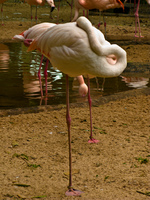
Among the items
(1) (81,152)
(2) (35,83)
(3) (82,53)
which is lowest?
(1) (81,152)

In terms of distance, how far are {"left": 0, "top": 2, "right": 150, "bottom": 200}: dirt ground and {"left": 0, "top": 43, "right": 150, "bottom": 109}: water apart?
49cm

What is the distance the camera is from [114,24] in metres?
14.8

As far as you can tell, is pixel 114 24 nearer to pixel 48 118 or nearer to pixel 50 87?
pixel 50 87

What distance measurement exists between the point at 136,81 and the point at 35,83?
182 centimetres

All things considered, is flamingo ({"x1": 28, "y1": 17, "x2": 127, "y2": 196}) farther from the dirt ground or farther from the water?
the water

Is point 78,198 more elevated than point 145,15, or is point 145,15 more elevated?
point 145,15

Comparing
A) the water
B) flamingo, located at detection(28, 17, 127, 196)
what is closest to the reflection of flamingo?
the water

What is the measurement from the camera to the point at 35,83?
633 centimetres

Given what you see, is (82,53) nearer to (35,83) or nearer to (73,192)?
(73,192)

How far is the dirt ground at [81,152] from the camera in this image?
2.95 m

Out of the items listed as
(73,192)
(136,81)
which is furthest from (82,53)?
(136,81)

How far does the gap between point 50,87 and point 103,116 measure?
1.63m

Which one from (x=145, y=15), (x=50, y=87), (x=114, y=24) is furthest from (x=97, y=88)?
(x=145, y=15)

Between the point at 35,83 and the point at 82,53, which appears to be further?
the point at 35,83
